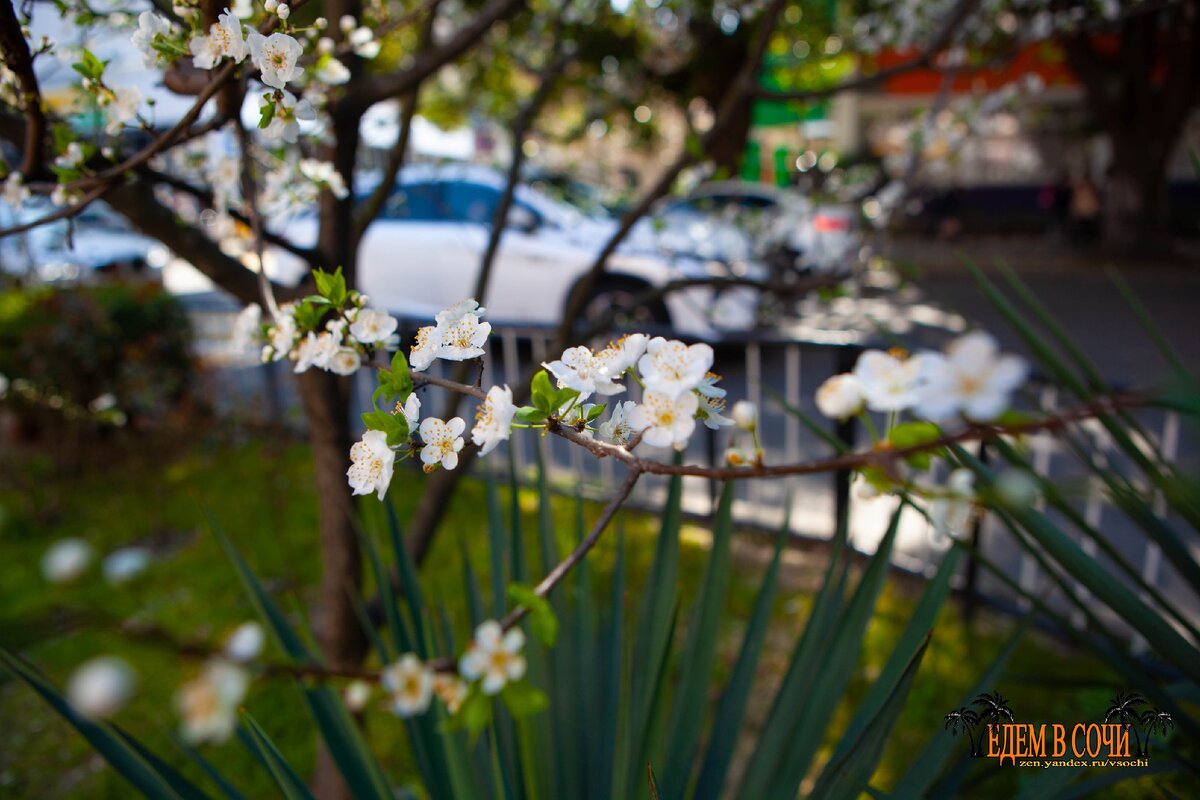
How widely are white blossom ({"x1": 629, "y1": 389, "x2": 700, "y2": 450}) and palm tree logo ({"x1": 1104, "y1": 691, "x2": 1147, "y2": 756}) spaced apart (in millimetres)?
915

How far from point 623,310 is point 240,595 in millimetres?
2185

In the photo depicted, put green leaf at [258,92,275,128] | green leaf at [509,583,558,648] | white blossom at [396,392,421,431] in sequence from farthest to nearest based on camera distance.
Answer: green leaf at [258,92,275,128] < white blossom at [396,392,421,431] < green leaf at [509,583,558,648]

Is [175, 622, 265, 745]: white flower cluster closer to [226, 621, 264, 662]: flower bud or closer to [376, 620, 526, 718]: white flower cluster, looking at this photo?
[226, 621, 264, 662]: flower bud

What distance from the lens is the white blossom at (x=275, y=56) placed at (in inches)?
41.9

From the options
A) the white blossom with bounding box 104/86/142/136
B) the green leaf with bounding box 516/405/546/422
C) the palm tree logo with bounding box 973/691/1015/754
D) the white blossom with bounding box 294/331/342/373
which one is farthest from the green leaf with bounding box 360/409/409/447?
the palm tree logo with bounding box 973/691/1015/754

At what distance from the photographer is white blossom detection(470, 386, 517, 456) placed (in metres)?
0.81

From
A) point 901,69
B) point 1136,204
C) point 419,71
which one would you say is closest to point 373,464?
point 419,71

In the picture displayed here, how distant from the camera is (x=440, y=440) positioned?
91 cm

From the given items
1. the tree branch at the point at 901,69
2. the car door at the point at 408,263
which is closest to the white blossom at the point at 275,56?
the tree branch at the point at 901,69

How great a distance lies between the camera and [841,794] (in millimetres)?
1152

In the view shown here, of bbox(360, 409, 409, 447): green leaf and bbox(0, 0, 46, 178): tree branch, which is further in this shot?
bbox(0, 0, 46, 178): tree branch

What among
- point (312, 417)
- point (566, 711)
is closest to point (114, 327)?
point (312, 417)

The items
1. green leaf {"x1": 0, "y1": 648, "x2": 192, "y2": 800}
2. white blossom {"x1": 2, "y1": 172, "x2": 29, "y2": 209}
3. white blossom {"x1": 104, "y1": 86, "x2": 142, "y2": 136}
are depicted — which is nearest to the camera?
green leaf {"x1": 0, "y1": 648, "x2": 192, "y2": 800}

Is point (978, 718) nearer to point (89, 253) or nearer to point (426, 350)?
point (426, 350)
